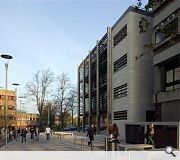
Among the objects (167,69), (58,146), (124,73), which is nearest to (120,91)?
(124,73)

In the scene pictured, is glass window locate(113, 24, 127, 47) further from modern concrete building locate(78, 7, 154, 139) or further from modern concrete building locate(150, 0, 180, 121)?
modern concrete building locate(150, 0, 180, 121)

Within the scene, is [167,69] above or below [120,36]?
below

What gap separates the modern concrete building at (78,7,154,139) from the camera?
158 ft

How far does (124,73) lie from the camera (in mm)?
51062

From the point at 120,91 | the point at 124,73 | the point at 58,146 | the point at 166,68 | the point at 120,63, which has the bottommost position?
the point at 58,146

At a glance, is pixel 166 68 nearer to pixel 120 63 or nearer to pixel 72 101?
pixel 120 63

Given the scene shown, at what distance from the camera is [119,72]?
53906 mm

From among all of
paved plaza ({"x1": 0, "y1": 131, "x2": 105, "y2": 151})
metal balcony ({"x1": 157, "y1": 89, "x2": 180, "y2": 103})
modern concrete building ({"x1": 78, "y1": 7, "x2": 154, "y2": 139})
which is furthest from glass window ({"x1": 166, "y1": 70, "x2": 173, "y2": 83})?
paved plaza ({"x1": 0, "y1": 131, "x2": 105, "y2": 151})

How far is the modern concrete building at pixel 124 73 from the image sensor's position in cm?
4825

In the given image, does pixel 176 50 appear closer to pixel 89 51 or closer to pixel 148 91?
pixel 148 91

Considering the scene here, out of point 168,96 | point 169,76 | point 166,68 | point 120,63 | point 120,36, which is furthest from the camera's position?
point 120,63

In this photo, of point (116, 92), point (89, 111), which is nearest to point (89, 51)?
point (89, 111)

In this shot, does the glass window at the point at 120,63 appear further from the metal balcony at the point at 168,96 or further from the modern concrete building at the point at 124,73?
the metal balcony at the point at 168,96

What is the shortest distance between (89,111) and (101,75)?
12.1 m
